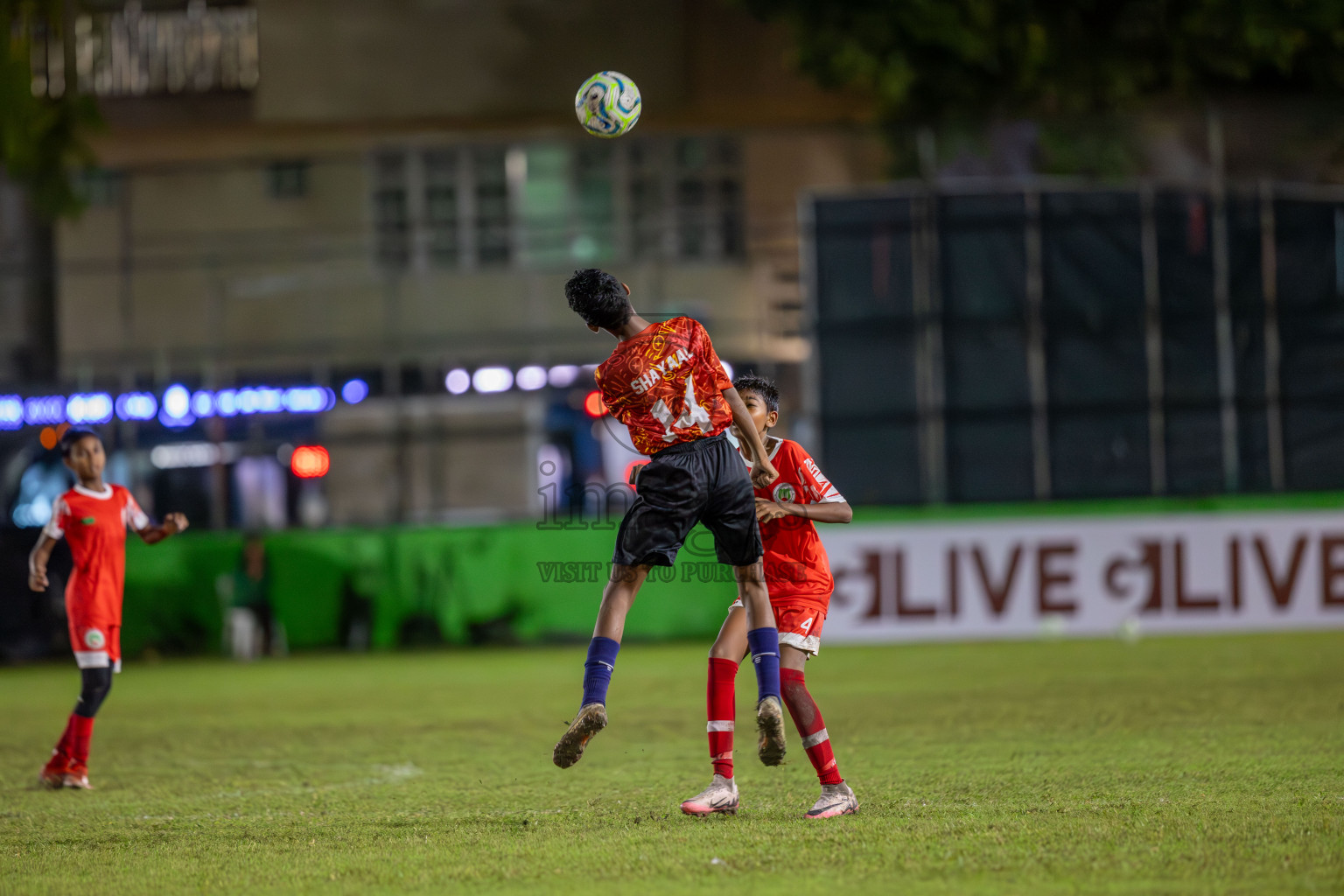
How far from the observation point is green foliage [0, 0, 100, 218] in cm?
2369

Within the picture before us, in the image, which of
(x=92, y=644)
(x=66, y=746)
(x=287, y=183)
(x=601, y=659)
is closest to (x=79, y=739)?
(x=66, y=746)

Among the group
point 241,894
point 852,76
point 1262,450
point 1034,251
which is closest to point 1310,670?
point 1262,450

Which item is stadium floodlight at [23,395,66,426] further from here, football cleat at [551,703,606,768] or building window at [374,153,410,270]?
football cleat at [551,703,606,768]

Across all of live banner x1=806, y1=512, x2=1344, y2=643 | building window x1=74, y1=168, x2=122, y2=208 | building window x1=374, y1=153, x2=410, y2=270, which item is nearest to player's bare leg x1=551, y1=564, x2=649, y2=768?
live banner x1=806, y1=512, x2=1344, y2=643

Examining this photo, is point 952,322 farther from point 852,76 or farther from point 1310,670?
point 1310,670

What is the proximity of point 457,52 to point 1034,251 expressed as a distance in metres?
11.1

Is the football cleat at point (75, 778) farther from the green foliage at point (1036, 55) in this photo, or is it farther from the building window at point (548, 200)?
the building window at point (548, 200)

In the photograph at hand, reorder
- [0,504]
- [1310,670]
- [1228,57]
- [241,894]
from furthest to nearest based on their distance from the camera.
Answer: [1228,57], [0,504], [1310,670], [241,894]

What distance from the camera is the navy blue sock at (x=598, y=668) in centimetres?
614

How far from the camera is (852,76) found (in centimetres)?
2169

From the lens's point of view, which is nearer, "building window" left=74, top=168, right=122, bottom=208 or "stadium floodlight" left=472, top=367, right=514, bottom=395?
"stadium floodlight" left=472, top=367, right=514, bottom=395

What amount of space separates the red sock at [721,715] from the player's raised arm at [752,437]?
81cm

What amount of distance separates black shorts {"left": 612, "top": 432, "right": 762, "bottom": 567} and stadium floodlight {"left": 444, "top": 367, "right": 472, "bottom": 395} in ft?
60.2

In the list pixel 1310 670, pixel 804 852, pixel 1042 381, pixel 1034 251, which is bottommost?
pixel 1310 670
